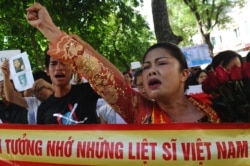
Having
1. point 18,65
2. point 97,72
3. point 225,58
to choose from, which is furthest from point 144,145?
point 18,65

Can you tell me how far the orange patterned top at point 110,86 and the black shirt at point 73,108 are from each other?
0.63m

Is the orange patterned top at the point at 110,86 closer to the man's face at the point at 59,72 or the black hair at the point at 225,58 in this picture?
the man's face at the point at 59,72

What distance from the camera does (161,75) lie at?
2502 mm

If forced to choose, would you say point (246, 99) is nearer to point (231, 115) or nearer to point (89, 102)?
point (231, 115)

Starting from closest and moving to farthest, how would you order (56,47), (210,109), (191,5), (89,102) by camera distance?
(56,47), (210,109), (89,102), (191,5)

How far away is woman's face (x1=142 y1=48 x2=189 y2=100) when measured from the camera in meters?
2.50

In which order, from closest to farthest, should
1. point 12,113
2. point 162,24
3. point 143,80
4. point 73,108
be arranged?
point 143,80 → point 73,108 → point 12,113 → point 162,24

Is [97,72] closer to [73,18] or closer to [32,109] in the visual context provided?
[32,109]

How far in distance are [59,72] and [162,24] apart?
547 cm

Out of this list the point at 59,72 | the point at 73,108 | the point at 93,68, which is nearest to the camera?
the point at 93,68

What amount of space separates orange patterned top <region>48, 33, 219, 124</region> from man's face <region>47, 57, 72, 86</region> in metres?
0.77

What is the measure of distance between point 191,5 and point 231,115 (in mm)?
17755

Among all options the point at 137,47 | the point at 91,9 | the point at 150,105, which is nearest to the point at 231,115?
the point at 150,105

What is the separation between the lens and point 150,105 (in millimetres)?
2602
